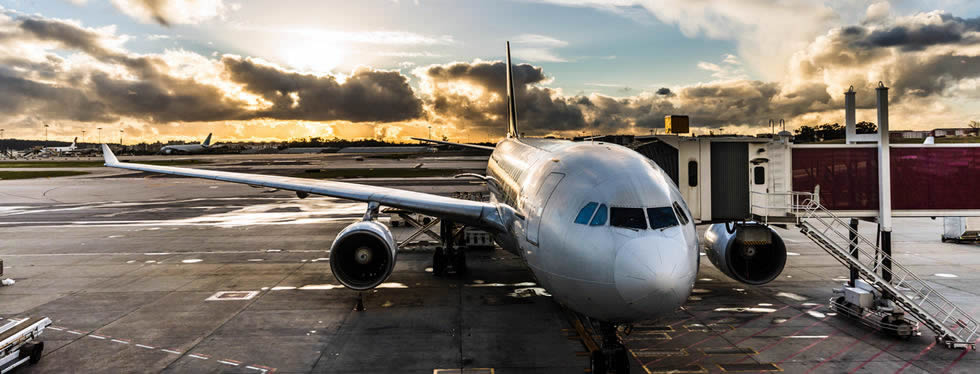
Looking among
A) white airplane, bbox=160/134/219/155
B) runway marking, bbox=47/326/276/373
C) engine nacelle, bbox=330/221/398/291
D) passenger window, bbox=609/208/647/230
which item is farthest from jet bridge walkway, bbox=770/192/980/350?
white airplane, bbox=160/134/219/155

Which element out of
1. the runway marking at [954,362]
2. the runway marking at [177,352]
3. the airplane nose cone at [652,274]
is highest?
the airplane nose cone at [652,274]

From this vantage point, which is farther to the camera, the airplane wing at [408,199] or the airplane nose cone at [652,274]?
the airplane wing at [408,199]

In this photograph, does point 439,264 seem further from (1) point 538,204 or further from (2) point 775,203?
(2) point 775,203

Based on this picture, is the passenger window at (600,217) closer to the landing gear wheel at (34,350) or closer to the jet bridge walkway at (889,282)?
the jet bridge walkway at (889,282)

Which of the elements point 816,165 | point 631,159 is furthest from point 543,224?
point 816,165

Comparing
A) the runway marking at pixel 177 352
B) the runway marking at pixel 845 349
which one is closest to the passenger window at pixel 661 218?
the runway marking at pixel 845 349

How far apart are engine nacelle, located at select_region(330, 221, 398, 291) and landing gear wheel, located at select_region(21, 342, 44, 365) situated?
6953mm

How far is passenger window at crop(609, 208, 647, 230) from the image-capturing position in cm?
901

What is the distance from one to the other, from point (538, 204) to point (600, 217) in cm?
202

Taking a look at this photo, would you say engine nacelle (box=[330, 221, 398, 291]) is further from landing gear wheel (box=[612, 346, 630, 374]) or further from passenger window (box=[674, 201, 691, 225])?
passenger window (box=[674, 201, 691, 225])

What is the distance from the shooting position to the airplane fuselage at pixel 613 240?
337 inches

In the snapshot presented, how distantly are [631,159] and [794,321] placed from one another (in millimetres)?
8572

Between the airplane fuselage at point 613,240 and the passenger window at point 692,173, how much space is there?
20.0 ft

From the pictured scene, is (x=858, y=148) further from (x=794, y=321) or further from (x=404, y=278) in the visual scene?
(x=404, y=278)
